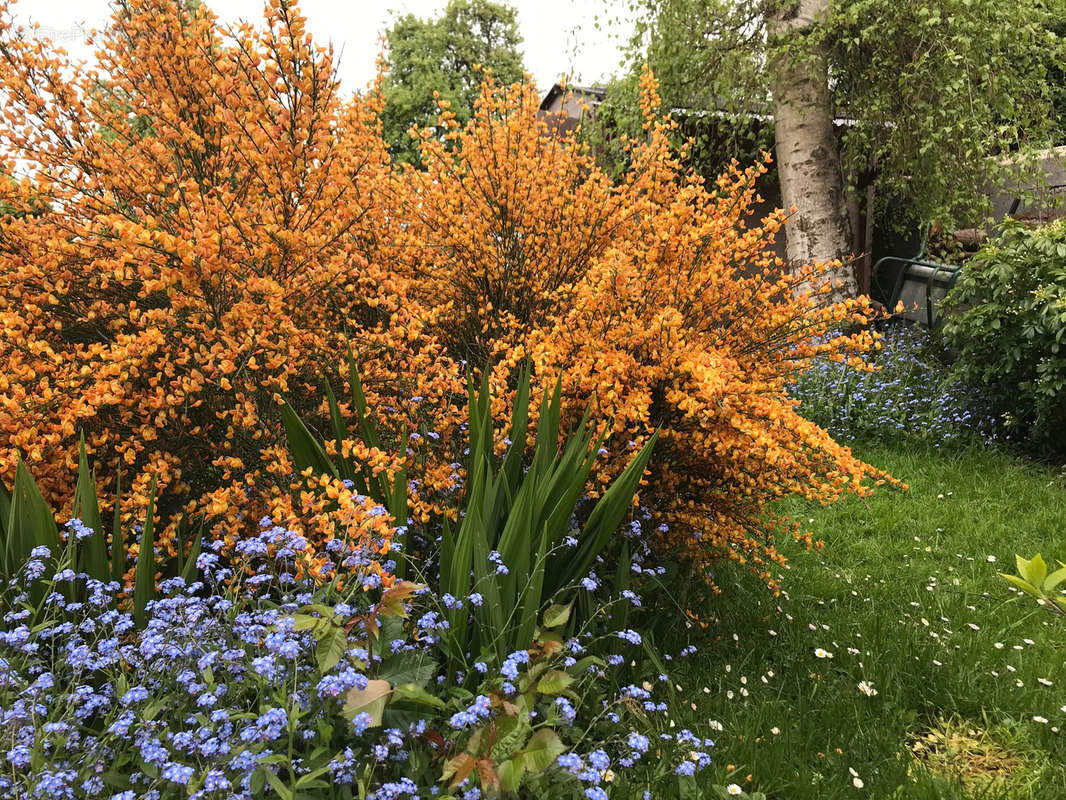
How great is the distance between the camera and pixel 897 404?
19.6 feet

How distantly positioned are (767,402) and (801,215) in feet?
16.4

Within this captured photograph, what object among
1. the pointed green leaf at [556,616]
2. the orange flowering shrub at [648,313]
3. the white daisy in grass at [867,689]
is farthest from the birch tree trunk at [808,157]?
the pointed green leaf at [556,616]

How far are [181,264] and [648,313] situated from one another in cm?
172

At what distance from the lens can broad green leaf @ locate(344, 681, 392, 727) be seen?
1.56 meters

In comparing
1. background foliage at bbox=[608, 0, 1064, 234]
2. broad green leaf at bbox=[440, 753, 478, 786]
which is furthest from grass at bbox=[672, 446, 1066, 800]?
background foliage at bbox=[608, 0, 1064, 234]

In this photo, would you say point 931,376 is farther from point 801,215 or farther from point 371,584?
point 371,584

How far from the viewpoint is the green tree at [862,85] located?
273 inches

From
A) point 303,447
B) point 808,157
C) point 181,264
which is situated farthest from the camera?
point 808,157

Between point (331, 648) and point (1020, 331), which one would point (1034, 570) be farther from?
point (1020, 331)

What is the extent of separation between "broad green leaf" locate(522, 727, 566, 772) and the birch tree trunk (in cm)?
622

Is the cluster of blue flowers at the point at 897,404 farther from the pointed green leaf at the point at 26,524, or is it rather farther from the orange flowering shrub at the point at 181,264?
the pointed green leaf at the point at 26,524

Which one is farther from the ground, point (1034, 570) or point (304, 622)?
point (1034, 570)

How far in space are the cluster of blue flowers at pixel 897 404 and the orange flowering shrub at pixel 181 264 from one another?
3.73 meters

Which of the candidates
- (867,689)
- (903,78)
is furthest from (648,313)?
(903,78)
